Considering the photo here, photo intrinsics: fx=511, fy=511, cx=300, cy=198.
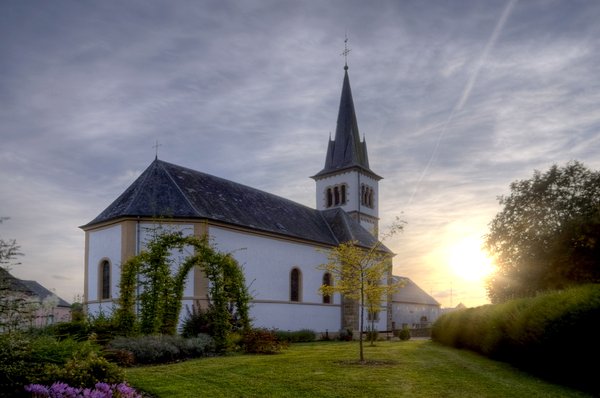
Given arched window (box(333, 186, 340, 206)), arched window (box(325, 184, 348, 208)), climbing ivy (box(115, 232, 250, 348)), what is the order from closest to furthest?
climbing ivy (box(115, 232, 250, 348)), arched window (box(325, 184, 348, 208)), arched window (box(333, 186, 340, 206))

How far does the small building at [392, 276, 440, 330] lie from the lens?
174ft

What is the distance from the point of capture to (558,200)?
109ft

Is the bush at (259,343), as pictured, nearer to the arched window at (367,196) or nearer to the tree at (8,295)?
the tree at (8,295)

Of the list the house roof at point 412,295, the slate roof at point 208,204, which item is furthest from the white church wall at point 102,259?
the house roof at point 412,295

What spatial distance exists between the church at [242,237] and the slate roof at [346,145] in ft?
21.9

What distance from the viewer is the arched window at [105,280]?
24.9 meters

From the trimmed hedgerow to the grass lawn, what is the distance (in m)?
0.71

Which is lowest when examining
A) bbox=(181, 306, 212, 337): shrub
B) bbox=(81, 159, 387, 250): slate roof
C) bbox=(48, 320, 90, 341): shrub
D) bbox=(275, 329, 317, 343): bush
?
bbox=(275, 329, 317, 343): bush

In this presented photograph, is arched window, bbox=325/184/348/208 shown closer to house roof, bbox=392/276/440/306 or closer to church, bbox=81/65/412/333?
church, bbox=81/65/412/333

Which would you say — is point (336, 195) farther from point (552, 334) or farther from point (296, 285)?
point (552, 334)

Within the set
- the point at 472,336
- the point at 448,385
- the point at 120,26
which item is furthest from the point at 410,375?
the point at 120,26

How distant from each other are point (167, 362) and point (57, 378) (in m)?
6.21

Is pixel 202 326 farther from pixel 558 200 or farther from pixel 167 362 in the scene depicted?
pixel 558 200

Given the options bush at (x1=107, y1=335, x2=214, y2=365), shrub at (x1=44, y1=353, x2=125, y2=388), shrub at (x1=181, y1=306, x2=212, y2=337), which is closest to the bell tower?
shrub at (x1=181, y1=306, x2=212, y2=337)
